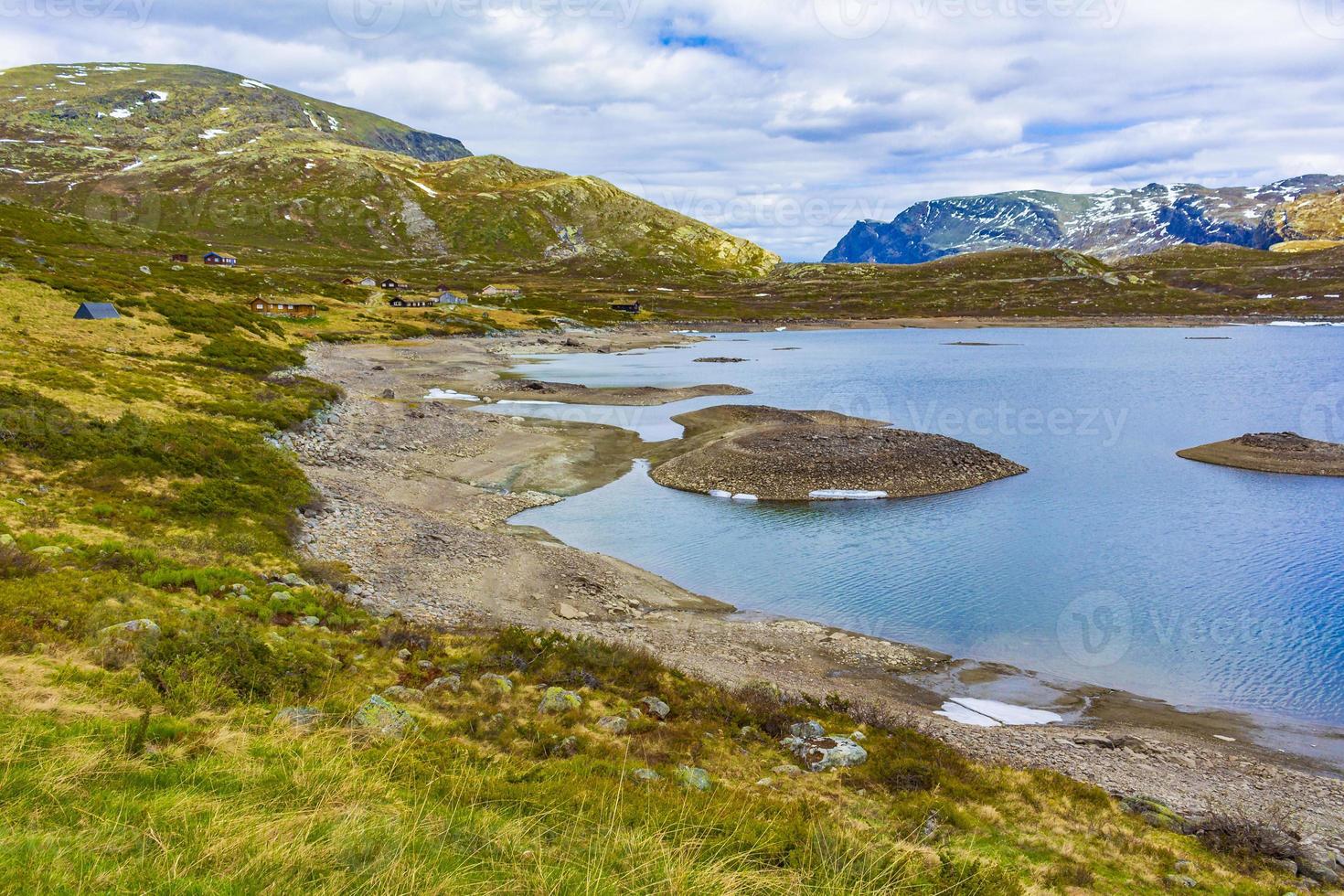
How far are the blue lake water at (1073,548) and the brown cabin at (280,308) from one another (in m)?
61.5

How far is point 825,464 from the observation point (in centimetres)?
4781

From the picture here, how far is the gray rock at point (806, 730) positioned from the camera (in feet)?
53.6

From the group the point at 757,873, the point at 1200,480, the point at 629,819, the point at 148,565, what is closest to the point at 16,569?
the point at 148,565

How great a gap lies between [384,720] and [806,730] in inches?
363

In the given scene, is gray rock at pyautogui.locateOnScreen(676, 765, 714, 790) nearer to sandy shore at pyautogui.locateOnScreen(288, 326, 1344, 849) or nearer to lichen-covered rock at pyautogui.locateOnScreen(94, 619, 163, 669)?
sandy shore at pyautogui.locateOnScreen(288, 326, 1344, 849)

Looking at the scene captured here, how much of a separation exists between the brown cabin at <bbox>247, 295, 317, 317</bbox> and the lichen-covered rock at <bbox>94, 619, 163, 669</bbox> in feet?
349

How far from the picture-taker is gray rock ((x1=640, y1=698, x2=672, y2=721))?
16359 millimetres

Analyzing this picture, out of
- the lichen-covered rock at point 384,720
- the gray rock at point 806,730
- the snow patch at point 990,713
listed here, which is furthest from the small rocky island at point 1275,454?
the lichen-covered rock at point 384,720

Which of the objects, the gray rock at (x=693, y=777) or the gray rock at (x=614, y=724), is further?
the gray rock at (x=614, y=724)

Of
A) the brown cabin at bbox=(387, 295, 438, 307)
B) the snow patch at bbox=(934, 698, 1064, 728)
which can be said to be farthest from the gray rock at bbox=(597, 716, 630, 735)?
the brown cabin at bbox=(387, 295, 438, 307)

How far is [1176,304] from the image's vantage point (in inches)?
7830

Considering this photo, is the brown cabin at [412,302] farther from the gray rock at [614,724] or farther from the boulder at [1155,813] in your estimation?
the boulder at [1155,813]
